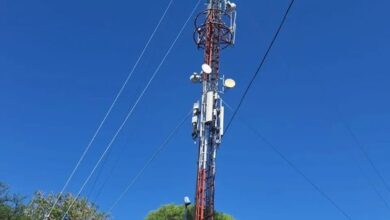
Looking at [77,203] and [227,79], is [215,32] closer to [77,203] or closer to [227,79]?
[227,79]

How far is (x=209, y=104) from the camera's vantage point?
2128cm

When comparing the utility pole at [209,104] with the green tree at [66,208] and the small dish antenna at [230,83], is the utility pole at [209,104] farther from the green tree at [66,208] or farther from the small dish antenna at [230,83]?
the green tree at [66,208]

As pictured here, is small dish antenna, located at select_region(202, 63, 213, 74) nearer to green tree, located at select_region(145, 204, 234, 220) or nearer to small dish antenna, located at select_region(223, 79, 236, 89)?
small dish antenna, located at select_region(223, 79, 236, 89)

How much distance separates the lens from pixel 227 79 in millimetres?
22234

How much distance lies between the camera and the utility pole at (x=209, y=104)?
20328mm

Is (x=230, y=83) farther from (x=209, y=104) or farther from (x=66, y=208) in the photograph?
(x=66, y=208)

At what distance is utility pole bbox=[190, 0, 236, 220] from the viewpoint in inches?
800

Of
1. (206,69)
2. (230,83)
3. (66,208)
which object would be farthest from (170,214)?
(206,69)

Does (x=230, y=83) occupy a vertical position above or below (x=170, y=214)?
below

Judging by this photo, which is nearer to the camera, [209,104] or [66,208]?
[209,104]

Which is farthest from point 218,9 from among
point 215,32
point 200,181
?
point 200,181

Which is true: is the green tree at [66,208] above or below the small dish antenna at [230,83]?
above

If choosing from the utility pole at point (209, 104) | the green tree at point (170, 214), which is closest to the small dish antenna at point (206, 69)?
the utility pole at point (209, 104)

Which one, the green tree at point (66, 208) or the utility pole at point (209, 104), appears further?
the green tree at point (66, 208)
